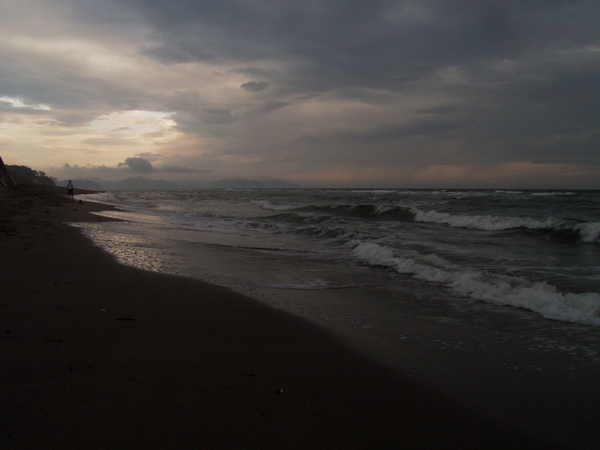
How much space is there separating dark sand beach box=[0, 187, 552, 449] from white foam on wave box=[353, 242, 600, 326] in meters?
3.14

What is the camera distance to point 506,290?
217 inches

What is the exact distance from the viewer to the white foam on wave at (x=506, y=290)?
4.57 meters

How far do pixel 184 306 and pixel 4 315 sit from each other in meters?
1.81

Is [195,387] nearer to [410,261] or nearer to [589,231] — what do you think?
[410,261]

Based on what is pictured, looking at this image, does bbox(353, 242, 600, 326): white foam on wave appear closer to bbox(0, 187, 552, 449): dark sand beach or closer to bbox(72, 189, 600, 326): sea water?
bbox(72, 189, 600, 326): sea water

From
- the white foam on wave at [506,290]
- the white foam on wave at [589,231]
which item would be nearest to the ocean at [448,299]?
the white foam on wave at [506,290]

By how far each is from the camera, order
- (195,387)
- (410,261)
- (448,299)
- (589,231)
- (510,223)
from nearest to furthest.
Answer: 1. (195,387)
2. (448,299)
3. (410,261)
4. (589,231)
5. (510,223)

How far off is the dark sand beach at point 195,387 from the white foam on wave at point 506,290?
10.3ft

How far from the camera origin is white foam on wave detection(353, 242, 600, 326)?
4.57m

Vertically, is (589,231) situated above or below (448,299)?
above

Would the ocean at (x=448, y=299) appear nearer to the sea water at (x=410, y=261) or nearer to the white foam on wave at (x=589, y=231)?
the sea water at (x=410, y=261)

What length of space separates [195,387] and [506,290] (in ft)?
17.0

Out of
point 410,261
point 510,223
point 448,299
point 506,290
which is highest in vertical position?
point 510,223

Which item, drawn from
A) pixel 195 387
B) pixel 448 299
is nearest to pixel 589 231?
pixel 448 299
